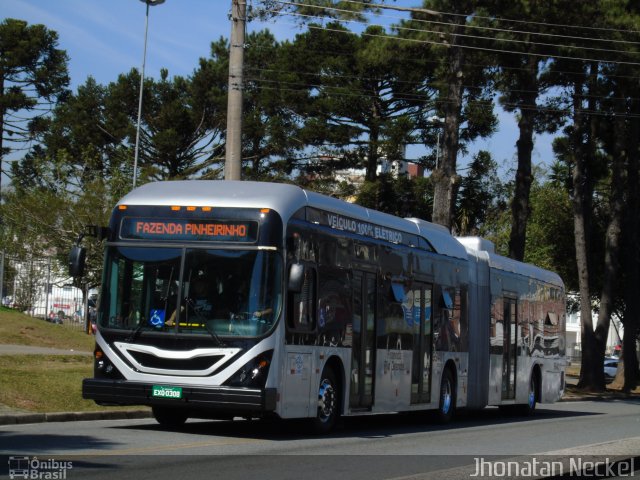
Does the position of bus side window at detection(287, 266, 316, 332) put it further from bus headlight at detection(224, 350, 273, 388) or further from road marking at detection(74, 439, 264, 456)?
road marking at detection(74, 439, 264, 456)

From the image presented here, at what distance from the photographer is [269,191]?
14.0 m

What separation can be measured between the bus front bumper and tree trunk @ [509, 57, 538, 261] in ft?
73.6

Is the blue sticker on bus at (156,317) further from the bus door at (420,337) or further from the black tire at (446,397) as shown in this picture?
the black tire at (446,397)

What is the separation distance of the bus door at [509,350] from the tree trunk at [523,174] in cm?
1090

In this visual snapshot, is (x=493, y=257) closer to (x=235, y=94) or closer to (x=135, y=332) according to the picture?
(x=235, y=94)

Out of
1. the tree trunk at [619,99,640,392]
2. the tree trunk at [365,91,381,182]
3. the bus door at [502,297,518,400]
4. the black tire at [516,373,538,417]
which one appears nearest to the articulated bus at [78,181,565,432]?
the bus door at [502,297,518,400]

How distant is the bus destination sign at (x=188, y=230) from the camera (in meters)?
13.6

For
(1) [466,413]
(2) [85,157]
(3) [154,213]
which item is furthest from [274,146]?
(3) [154,213]

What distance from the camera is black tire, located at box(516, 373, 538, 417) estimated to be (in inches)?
979

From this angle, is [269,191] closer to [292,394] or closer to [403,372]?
[292,394]

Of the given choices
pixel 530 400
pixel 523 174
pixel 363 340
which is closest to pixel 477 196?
pixel 523 174

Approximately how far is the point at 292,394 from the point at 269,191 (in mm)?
2591

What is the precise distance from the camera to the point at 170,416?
50.6 ft

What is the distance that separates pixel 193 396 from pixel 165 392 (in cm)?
38
